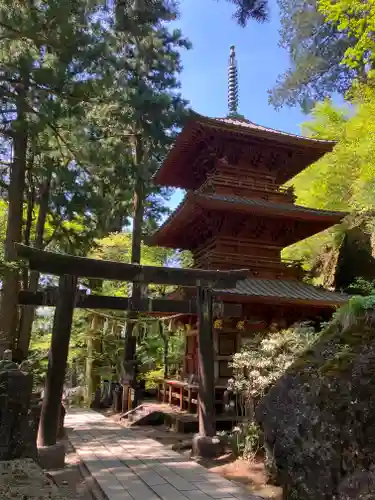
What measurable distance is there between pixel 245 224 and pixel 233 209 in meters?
1.22

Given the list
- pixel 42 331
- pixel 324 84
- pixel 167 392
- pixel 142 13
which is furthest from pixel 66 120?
pixel 42 331

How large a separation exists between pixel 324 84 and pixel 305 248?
25.2 ft

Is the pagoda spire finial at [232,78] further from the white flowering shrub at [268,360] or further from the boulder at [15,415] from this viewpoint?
the boulder at [15,415]

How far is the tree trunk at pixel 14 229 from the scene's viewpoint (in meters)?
10.4

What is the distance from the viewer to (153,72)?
17500mm

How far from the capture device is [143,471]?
643 centimetres

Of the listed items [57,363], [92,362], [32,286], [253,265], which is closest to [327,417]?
[57,363]

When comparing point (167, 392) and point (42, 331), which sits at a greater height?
point (42, 331)

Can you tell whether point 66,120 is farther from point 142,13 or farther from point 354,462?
point 354,462

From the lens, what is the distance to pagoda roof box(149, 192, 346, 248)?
440 inches

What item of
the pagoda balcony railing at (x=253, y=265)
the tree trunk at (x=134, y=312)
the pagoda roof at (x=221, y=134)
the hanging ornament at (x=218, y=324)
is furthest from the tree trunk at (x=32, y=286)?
the hanging ornament at (x=218, y=324)

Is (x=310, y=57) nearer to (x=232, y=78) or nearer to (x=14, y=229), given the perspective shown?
(x=232, y=78)

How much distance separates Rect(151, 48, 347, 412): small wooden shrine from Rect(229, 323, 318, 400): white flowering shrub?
2640 millimetres

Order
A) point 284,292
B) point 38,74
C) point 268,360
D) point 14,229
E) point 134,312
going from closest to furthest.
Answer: point 268,360 → point 38,74 → point 284,292 → point 14,229 → point 134,312
